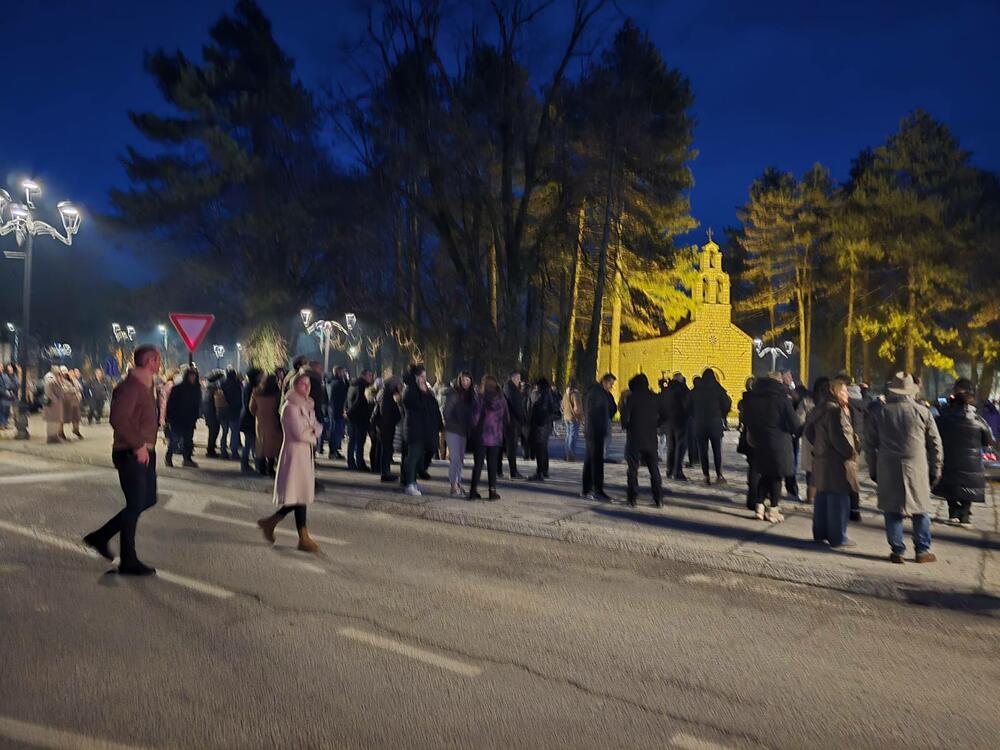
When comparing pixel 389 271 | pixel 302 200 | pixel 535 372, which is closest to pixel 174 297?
pixel 302 200

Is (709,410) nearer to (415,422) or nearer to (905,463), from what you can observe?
(415,422)

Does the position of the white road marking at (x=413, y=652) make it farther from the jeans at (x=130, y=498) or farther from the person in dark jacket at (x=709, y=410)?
the person in dark jacket at (x=709, y=410)

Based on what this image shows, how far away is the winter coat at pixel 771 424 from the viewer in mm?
9641

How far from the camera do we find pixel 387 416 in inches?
497

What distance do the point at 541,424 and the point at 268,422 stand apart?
4.96 meters

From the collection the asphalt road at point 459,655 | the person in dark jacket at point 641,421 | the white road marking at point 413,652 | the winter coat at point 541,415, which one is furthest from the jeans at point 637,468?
the white road marking at point 413,652

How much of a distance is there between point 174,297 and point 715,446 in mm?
33612

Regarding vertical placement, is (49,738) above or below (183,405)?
below

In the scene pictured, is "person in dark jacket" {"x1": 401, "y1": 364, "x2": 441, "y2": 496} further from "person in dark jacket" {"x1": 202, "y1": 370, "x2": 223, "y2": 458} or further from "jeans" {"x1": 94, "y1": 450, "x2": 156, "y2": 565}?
"person in dark jacket" {"x1": 202, "y1": 370, "x2": 223, "y2": 458}

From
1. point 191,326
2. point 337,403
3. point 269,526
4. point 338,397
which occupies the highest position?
point 191,326

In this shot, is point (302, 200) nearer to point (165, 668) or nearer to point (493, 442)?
point (493, 442)

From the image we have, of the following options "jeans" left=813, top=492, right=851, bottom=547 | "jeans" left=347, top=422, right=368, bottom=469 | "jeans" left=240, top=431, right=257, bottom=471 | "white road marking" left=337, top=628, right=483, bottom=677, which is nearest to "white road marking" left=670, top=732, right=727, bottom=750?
"white road marking" left=337, top=628, right=483, bottom=677

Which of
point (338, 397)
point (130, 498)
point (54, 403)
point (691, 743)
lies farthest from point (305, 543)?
point (54, 403)

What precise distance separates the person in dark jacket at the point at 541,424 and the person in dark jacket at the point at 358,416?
3.00 meters
